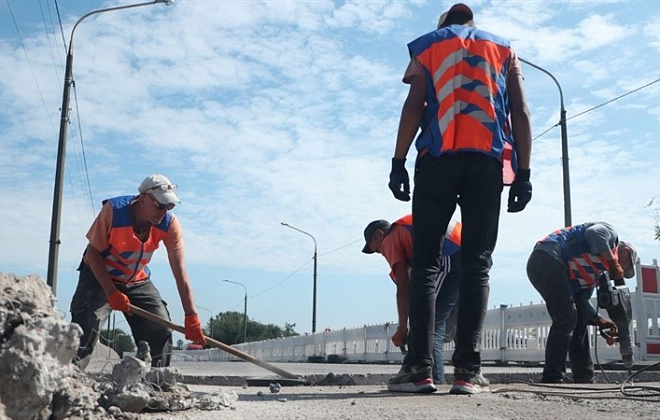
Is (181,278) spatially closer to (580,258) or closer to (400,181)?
(400,181)

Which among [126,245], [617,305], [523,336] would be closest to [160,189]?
[126,245]

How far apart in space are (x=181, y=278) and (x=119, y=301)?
1.54 ft

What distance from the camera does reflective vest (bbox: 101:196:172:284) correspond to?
20.0ft

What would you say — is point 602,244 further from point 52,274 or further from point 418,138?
point 52,274

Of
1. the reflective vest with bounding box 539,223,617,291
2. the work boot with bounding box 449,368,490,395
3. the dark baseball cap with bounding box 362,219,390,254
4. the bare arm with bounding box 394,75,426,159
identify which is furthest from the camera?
the reflective vest with bounding box 539,223,617,291

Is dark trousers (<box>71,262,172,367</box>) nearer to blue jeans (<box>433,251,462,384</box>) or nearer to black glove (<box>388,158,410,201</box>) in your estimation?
blue jeans (<box>433,251,462,384</box>)

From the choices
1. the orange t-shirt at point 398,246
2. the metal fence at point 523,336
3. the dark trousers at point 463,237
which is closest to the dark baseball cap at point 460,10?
the dark trousers at point 463,237

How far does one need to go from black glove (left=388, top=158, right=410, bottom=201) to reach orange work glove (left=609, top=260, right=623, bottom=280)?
2.98 meters

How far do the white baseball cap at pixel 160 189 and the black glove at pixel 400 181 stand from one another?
1.73 metres

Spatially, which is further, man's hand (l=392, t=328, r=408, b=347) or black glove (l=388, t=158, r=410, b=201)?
man's hand (l=392, t=328, r=408, b=347)

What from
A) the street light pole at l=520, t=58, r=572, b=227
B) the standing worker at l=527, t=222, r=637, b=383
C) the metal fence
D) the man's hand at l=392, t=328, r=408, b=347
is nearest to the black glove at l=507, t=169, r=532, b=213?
the man's hand at l=392, t=328, r=408, b=347

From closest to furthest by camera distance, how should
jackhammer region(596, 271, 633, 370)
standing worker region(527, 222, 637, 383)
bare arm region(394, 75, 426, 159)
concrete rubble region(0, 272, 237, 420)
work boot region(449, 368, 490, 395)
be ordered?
concrete rubble region(0, 272, 237, 420) → work boot region(449, 368, 490, 395) → bare arm region(394, 75, 426, 159) → standing worker region(527, 222, 637, 383) → jackhammer region(596, 271, 633, 370)

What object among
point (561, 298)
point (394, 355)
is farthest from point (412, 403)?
point (394, 355)

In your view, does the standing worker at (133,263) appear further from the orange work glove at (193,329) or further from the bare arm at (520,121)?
the bare arm at (520,121)
